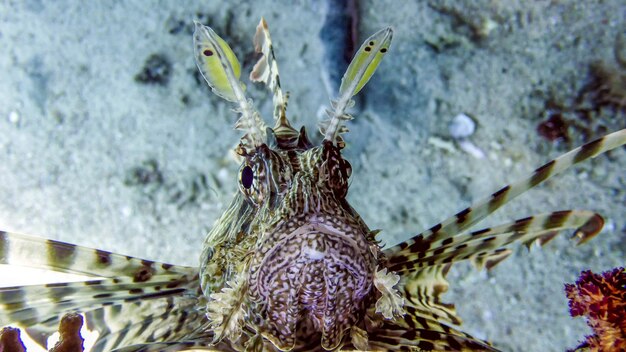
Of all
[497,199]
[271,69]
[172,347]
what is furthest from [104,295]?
[497,199]

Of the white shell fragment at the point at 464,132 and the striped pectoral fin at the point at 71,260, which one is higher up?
the white shell fragment at the point at 464,132

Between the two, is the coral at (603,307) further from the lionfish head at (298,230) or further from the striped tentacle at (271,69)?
the striped tentacle at (271,69)

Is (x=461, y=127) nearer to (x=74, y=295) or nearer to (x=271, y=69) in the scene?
(x=271, y=69)

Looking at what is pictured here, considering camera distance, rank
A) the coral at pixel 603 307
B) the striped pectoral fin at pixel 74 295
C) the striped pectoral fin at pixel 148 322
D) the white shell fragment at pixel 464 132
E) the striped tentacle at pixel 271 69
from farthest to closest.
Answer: the white shell fragment at pixel 464 132 < the striped tentacle at pixel 271 69 < the striped pectoral fin at pixel 148 322 < the striped pectoral fin at pixel 74 295 < the coral at pixel 603 307

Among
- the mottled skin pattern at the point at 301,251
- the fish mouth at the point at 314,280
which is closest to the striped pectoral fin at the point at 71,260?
the mottled skin pattern at the point at 301,251

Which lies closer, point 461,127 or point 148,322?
point 148,322

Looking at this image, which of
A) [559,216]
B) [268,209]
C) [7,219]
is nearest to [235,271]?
[268,209]

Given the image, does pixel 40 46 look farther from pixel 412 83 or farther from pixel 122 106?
pixel 412 83
